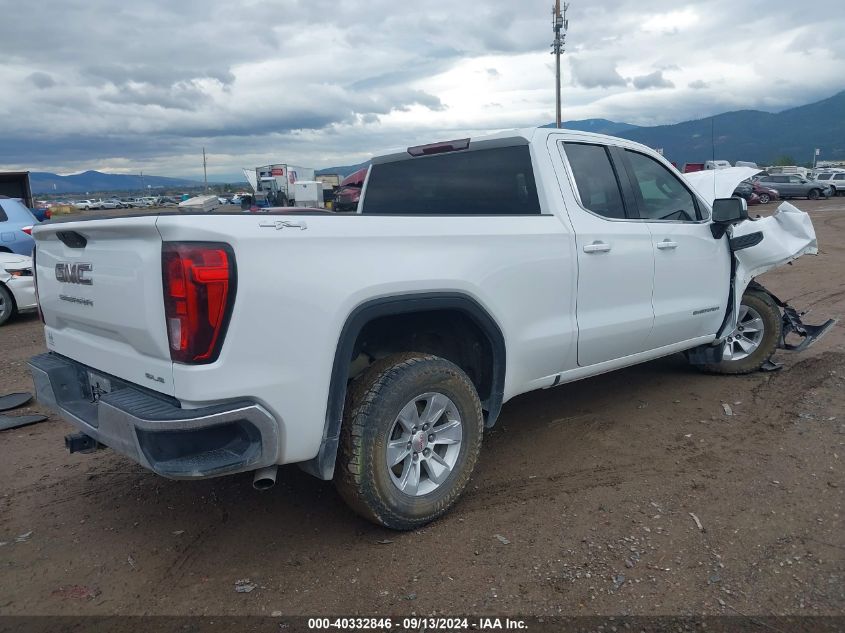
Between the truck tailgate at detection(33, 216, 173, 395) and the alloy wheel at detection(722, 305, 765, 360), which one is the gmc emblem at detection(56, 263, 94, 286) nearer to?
the truck tailgate at detection(33, 216, 173, 395)

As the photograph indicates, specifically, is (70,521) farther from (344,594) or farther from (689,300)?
(689,300)

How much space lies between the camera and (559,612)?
2.75m

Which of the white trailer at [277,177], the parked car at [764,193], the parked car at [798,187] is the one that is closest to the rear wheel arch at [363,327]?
the white trailer at [277,177]

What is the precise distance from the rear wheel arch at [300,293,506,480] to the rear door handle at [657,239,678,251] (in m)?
1.63

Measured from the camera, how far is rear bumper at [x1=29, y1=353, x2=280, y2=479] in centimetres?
264

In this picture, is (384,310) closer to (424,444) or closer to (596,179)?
(424,444)

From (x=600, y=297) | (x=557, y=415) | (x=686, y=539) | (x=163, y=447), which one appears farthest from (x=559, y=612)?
(x=557, y=415)

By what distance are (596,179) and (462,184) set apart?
→ 856mm

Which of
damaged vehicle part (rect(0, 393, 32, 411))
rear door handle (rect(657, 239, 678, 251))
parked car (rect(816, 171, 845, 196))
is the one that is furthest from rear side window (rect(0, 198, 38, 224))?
parked car (rect(816, 171, 845, 196))

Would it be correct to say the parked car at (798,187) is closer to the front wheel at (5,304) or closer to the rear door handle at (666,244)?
the rear door handle at (666,244)

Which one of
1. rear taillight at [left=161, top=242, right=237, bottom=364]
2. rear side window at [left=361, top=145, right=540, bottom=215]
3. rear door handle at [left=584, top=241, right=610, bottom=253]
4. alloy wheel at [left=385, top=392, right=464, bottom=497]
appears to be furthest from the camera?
rear side window at [left=361, top=145, right=540, bottom=215]

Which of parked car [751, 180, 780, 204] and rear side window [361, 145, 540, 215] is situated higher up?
rear side window [361, 145, 540, 215]

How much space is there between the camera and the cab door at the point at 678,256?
184 inches

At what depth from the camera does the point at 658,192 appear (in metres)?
4.94
